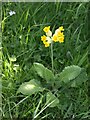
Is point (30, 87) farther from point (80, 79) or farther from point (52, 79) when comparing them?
point (80, 79)

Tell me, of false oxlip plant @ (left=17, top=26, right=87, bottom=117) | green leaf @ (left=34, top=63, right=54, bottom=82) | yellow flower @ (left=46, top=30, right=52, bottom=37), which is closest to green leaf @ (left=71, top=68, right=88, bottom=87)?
false oxlip plant @ (left=17, top=26, right=87, bottom=117)

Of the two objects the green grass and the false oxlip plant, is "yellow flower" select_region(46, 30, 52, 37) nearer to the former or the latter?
the false oxlip plant

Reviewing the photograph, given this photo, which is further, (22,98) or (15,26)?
(15,26)

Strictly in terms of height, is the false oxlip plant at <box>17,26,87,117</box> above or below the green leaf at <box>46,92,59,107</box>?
above

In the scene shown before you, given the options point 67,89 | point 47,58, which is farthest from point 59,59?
point 67,89

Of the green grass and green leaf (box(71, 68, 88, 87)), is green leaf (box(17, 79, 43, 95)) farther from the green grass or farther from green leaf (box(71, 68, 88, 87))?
green leaf (box(71, 68, 88, 87))

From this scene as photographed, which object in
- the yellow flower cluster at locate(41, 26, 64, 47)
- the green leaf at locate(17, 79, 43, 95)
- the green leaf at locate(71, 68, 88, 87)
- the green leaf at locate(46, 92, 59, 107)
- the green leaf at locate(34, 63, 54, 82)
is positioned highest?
the yellow flower cluster at locate(41, 26, 64, 47)

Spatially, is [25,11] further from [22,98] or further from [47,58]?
[22,98]

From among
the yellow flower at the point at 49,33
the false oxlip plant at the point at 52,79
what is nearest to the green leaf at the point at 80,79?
the false oxlip plant at the point at 52,79
